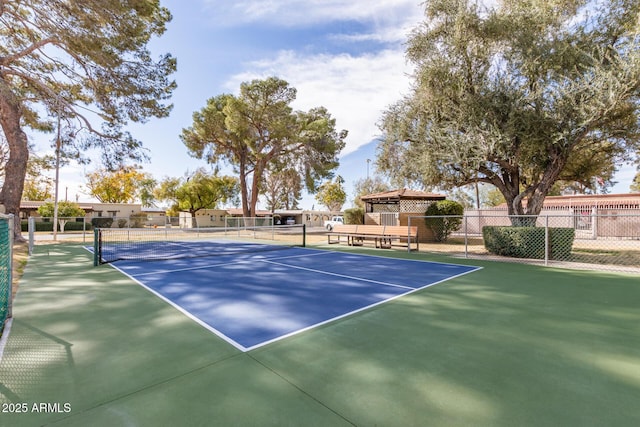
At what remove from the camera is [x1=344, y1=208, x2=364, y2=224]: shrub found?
21.5m

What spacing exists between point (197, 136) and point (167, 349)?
33.6 meters

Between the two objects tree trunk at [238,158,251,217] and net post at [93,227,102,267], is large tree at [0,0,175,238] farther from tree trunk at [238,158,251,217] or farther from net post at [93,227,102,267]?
tree trunk at [238,158,251,217]

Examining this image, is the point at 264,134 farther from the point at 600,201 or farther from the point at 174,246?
the point at 600,201

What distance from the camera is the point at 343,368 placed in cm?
305

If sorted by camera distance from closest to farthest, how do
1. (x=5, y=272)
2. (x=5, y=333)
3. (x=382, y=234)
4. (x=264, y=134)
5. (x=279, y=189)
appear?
1. (x=5, y=333)
2. (x=5, y=272)
3. (x=382, y=234)
4. (x=264, y=134)
5. (x=279, y=189)

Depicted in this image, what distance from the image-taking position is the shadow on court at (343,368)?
92.2 inches

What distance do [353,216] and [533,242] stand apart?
39.4 feet

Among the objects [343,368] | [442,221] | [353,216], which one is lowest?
[343,368]

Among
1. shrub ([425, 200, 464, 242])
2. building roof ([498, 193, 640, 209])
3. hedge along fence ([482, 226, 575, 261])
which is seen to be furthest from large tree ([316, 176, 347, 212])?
hedge along fence ([482, 226, 575, 261])

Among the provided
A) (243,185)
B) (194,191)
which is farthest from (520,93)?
(194,191)

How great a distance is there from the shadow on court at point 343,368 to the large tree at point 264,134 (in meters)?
27.1

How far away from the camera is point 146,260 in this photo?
410 inches

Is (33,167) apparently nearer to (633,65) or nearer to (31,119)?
(31,119)

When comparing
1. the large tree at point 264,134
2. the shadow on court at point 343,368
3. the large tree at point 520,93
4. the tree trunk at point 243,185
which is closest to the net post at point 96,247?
the shadow on court at point 343,368
